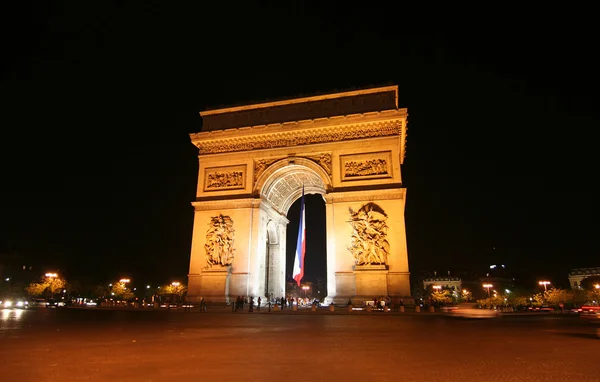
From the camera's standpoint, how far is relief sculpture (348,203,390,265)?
21.6 m

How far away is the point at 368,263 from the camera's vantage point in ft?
70.6

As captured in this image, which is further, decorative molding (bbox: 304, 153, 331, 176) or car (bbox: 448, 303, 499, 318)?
decorative molding (bbox: 304, 153, 331, 176)

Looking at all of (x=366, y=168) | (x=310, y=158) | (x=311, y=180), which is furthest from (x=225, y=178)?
(x=366, y=168)

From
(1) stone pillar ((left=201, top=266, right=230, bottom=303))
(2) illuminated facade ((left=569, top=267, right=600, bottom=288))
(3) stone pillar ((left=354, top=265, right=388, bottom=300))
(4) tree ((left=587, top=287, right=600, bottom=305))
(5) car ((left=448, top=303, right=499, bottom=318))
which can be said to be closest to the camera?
(5) car ((left=448, top=303, right=499, bottom=318))

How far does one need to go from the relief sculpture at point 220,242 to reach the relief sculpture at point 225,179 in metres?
2.41

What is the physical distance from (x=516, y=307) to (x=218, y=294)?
22.1 m

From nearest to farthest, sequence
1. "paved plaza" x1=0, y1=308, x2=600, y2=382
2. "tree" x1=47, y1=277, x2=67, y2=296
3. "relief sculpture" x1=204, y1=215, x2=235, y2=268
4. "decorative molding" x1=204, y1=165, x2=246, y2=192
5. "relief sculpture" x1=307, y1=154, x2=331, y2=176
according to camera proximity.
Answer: "paved plaza" x1=0, y1=308, x2=600, y2=382, "relief sculpture" x1=204, y1=215, x2=235, y2=268, "relief sculpture" x1=307, y1=154, x2=331, y2=176, "decorative molding" x1=204, y1=165, x2=246, y2=192, "tree" x1=47, y1=277, x2=67, y2=296

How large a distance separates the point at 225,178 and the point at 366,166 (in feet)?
31.7

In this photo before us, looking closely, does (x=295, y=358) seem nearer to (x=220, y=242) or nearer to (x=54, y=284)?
(x=220, y=242)

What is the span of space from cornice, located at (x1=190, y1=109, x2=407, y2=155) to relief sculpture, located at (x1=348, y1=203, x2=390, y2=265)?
5.26m

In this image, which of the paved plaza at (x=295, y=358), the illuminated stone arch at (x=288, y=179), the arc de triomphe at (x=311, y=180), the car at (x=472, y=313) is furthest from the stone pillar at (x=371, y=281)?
the paved plaza at (x=295, y=358)

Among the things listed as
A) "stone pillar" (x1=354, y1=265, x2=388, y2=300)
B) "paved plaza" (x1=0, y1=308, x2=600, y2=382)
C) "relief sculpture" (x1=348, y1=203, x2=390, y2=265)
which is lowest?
"paved plaza" (x1=0, y1=308, x2=600, y2=382)

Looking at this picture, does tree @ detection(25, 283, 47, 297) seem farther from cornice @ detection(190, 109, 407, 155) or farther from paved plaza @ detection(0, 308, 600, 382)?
paved plaza @ detection(0, 308, 600, 382)

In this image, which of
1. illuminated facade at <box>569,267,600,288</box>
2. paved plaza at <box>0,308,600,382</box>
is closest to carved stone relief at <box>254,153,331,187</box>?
paved plaza at <box>0,308,600,382</box>
